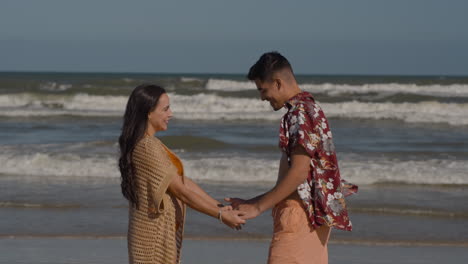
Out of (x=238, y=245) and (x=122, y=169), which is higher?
(x=122, y=169)

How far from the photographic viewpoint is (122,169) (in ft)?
11.4

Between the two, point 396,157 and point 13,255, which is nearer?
point 13,255

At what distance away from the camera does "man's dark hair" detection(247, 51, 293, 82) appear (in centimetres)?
348

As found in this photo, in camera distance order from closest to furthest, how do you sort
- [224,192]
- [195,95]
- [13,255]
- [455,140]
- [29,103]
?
[13,255]
[224,192]
[455,140]
[29,103]
[195,95]

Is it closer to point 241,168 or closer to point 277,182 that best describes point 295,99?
point 277,182

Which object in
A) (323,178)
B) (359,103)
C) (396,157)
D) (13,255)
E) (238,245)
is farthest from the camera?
(359,103)

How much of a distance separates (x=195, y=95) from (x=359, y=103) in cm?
755

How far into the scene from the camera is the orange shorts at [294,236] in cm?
351

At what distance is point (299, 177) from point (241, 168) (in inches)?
302

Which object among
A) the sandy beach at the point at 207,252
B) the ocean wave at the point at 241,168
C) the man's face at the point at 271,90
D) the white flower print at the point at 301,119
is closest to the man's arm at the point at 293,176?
the white flower print at the point at 301,119

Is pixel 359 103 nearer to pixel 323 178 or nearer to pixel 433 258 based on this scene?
pixel 433 258

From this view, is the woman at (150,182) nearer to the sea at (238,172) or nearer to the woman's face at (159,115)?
the woman's face at (159,115)

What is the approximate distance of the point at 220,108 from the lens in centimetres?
2773

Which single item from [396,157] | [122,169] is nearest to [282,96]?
[122,169]
